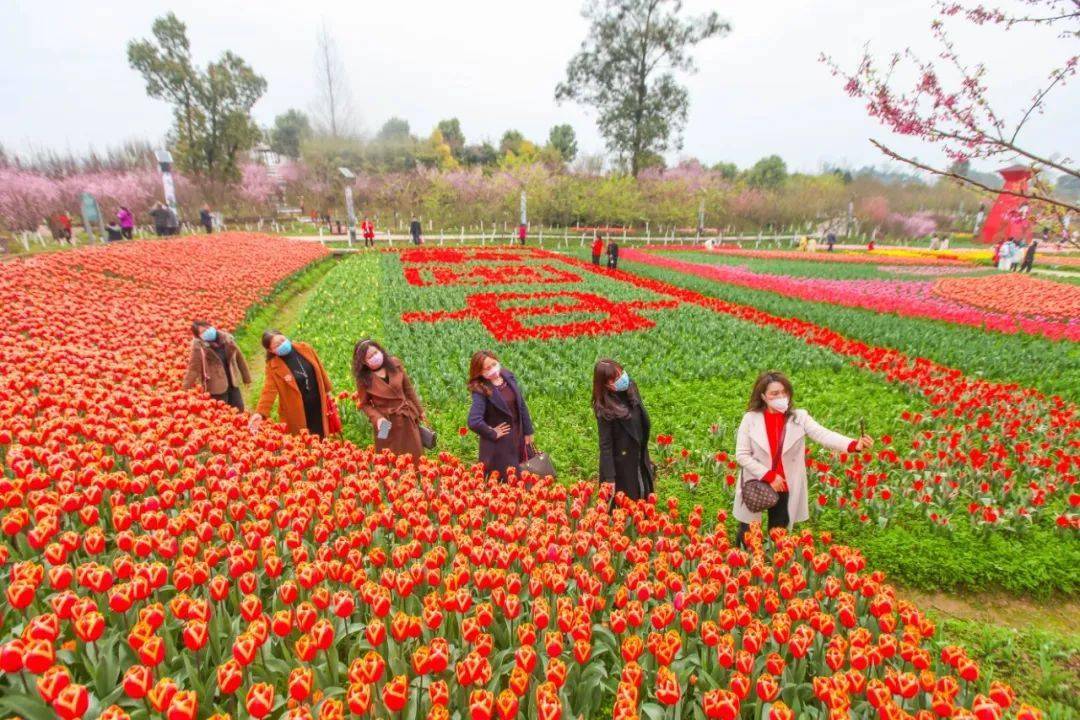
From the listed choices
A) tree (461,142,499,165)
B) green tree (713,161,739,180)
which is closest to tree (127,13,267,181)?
tree (461,142,499,165)

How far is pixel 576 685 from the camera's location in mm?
2586

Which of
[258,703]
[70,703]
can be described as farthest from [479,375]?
[70,703]

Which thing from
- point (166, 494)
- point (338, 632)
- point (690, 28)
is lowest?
point (338, 632)

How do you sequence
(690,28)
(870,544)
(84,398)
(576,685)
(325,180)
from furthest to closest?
(325,180), (690,28), (84,398), (870,544), (576,685)

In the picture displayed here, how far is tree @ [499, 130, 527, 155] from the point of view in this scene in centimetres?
7369

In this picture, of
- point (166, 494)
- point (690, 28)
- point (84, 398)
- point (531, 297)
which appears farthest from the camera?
point (690, 28)

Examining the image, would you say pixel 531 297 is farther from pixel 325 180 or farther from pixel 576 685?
pixel 325 180

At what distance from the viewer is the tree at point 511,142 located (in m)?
73.7

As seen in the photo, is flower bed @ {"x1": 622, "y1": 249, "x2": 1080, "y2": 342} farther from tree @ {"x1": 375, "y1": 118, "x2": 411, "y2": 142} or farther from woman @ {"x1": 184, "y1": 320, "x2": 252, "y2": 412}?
tree @ {"x1": 375, "y1": 118, "x2": 411, "y2": 142}

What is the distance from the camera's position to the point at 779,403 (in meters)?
4.02

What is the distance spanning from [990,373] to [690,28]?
40168mm

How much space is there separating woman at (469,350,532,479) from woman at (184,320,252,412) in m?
3.34

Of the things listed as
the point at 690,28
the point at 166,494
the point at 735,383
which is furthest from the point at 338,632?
the point at 690,28

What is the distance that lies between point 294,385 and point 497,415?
223cm
